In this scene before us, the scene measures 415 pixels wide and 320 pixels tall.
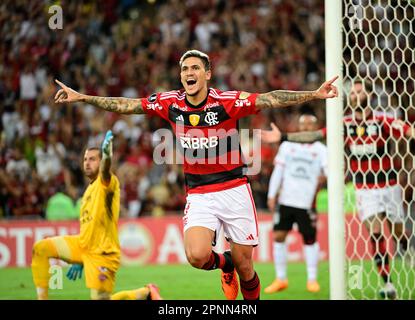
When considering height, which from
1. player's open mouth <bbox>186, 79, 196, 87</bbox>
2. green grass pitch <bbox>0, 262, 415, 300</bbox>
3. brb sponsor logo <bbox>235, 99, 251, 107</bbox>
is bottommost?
green grass pitch <bbox>0, 262, 415, 300</bbox>

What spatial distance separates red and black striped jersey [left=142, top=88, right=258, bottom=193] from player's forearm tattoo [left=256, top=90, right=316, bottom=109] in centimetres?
9

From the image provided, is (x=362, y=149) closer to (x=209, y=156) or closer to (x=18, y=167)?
(x=209, y=156)

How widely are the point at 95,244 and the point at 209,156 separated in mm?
1756

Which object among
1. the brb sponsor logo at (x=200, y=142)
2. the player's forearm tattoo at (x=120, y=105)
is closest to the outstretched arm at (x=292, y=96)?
the brb sponsor logo at (x=200, y=142)

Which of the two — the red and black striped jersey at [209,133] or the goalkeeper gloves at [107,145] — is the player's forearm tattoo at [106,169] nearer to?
the goalkeeper gloves at [107,145]

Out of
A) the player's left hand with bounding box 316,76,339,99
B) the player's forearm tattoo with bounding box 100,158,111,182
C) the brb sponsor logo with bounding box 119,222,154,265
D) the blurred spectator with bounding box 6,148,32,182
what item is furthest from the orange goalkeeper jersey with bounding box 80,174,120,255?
the blurred spectator with bounding box 6,148,32,182

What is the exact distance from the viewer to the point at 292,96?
624 cm

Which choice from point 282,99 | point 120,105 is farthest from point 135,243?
point 282,99

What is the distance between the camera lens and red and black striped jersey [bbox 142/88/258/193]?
647 centimetres

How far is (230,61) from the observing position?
17.0 m

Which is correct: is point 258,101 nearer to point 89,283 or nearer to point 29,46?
point 89,283

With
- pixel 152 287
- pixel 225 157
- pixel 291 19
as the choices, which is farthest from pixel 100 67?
pixel 225 157

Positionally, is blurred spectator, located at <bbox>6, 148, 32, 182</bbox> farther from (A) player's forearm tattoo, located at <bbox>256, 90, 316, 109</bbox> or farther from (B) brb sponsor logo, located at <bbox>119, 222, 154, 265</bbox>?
(A) player's forearm tattoo, located at <bbox>256, 90, 316, 109</bbox>

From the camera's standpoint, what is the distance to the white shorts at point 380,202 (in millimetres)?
8656
